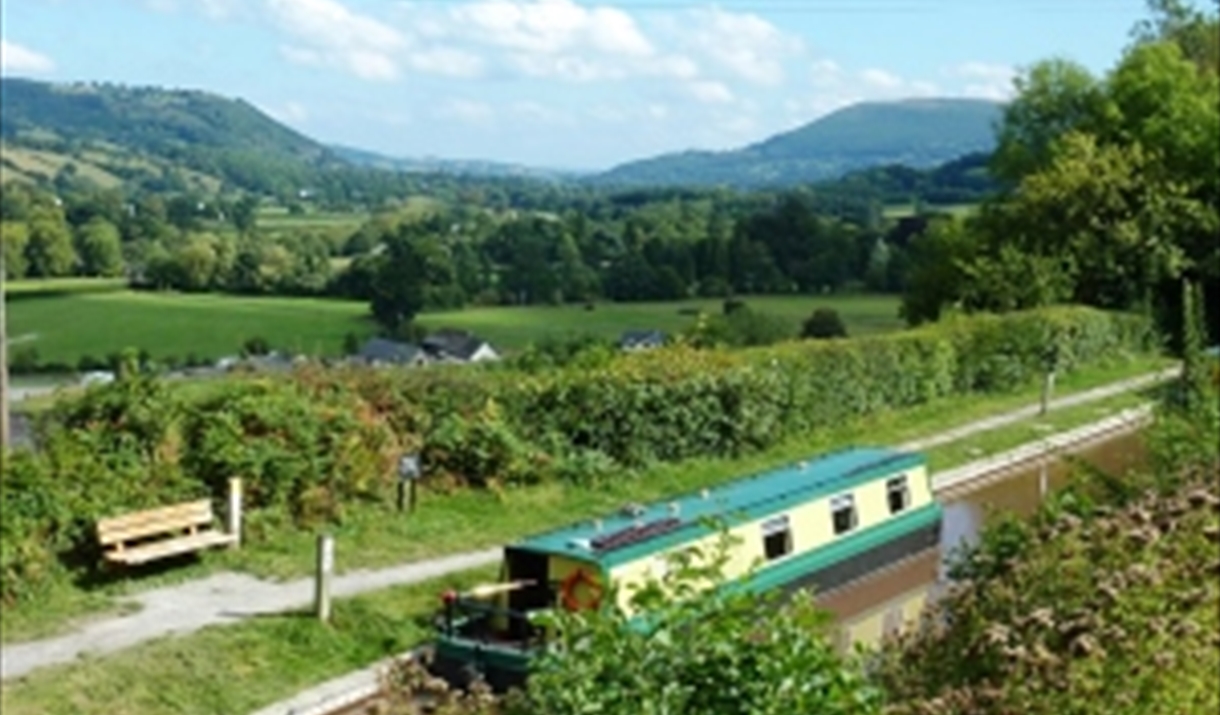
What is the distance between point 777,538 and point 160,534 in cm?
555

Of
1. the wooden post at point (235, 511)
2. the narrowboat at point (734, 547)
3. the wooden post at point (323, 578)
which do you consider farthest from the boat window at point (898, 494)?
the wooden post at point (235, 511)

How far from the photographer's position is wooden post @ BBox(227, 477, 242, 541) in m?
15.1

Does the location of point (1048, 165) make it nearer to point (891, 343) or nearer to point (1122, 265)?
point (1122, 265)

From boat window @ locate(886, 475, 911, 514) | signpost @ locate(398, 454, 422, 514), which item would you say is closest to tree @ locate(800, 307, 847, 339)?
boat window @ locate(886, 475, 911, 514)

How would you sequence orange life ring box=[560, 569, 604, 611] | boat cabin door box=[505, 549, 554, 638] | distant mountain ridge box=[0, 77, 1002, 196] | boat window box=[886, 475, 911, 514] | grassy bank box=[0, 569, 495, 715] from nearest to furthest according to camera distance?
grassy bank box=[0, 569, 495, 715]
orange life ring box=[560, 569, 604, 611]
boat cabin door box=[505, 549, 554, 638]
boat window box=[886, 475, 911, 514]
distant mountain ridge box=[0, 77, 1002, 196]

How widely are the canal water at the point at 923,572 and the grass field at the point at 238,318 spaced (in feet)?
63.0

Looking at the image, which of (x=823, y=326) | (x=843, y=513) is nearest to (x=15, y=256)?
(x=823, y=326)

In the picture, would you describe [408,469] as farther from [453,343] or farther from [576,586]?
[453,343]

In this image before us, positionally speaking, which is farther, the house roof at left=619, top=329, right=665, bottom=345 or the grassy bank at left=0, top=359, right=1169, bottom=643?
the house roof at left=619, top=329, right=665, bottom=345

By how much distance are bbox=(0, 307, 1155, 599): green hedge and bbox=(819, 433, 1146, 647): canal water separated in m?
3.05

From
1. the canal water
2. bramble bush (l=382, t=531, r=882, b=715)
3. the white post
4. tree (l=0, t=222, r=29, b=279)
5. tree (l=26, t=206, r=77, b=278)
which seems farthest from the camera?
tree (l=26, t=206, r=77, b=278)

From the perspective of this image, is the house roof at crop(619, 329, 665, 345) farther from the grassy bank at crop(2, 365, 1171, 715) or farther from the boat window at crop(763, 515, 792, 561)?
the boat window at crop(763, 515, 792, 561)

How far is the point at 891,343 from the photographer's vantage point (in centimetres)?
2591

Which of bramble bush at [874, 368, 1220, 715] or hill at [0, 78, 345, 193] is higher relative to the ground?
hill at [0, 78, 345, 193]
